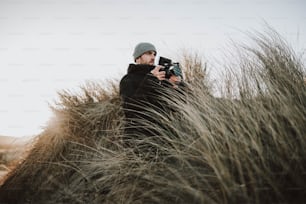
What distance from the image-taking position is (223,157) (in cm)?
151

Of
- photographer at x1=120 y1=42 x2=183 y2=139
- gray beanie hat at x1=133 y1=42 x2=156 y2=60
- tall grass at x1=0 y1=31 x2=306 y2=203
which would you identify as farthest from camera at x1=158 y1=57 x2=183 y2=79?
tall grass at x1=0 y1=31 x2=306 y2=203

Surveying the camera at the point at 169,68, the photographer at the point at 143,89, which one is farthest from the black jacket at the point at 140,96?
the camera at the point at 169,68

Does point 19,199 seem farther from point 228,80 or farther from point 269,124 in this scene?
point 269,124

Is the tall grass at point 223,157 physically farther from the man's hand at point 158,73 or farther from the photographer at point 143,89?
the man's hand at point 158,73

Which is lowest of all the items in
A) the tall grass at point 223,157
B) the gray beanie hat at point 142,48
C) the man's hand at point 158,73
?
the tall grass at point 223,157

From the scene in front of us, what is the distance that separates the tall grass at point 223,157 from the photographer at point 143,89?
9.9 inches

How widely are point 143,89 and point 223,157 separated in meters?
1.39

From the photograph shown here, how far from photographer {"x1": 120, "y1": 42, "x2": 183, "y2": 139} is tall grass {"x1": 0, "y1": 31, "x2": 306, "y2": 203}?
25cm

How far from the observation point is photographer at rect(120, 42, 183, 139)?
Result: 2.66 meters

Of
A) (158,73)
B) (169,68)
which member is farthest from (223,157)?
(169,68)

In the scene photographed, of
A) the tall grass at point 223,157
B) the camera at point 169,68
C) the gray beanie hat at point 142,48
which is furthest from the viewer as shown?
the gray beanie hat at point 142,48

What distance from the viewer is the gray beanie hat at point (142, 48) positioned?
3196mm

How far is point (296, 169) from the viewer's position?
1.39 m

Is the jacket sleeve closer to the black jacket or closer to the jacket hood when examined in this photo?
the black jacket
